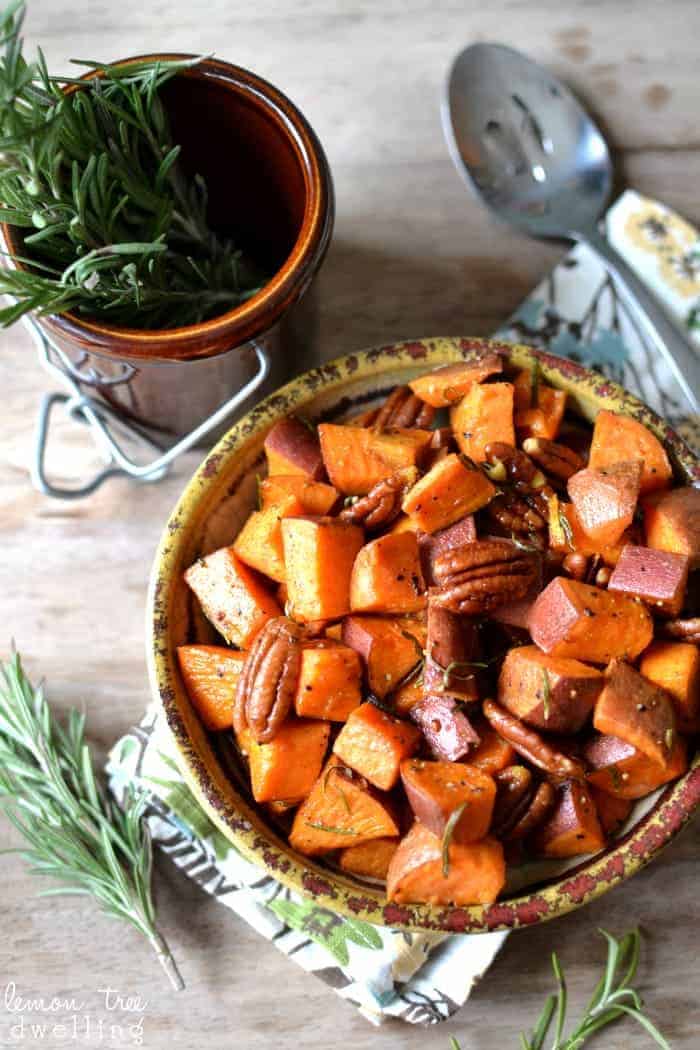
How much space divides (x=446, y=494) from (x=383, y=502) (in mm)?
82

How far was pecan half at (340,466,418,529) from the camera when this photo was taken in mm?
1227

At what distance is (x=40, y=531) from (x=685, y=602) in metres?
0.93

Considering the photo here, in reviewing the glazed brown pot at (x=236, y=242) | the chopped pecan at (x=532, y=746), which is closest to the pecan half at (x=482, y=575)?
the chopped pecan at (x=532, y=746)

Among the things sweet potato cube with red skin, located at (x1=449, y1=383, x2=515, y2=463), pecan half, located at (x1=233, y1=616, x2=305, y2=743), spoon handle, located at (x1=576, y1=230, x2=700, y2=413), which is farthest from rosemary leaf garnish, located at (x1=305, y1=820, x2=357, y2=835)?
spoon handle, located at (x1=576, y1=230, x2=700, y2=413)

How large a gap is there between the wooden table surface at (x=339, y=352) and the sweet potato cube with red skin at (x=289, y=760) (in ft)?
1.15

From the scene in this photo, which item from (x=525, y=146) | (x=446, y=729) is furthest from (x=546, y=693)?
(x=525, y=146)

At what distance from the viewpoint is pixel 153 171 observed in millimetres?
1294

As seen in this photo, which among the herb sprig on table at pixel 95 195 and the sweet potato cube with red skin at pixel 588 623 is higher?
the herb sprig on table at pixel 95 195

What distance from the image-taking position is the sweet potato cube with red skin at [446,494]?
118 cm

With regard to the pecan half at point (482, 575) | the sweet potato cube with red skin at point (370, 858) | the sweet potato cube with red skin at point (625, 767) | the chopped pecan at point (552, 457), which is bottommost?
the sweet potato cube with red skin at point (370, 858)

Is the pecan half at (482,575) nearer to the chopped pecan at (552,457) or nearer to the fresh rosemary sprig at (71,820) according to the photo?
the chopped pecan at (552,457)

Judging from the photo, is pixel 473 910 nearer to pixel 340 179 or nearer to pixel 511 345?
pixel 511 345

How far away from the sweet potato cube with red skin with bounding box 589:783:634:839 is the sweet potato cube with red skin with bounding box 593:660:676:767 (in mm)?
106

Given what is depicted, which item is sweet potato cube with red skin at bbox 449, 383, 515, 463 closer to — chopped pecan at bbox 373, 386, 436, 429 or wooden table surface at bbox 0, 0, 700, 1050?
chopped pecan at bbox 373, 386, 436, 429
